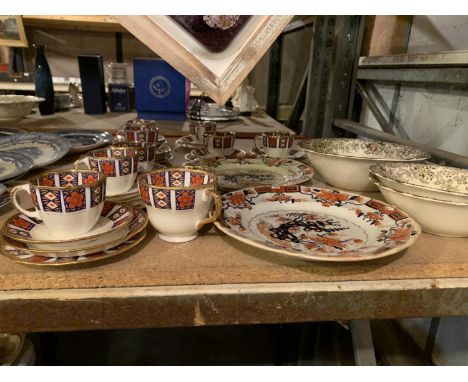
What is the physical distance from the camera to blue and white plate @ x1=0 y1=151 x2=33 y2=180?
0.84 m

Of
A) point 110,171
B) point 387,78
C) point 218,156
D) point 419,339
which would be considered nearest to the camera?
point 110,171

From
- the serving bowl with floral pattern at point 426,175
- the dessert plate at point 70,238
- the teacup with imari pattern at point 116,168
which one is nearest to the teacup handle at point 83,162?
the teacup with imari pattern at point 116,168

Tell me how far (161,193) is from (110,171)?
20 cm

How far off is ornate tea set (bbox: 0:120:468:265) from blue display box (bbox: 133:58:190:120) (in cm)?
127

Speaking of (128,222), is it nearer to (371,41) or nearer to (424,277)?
(424,277)

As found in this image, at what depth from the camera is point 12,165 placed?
35.6 inches

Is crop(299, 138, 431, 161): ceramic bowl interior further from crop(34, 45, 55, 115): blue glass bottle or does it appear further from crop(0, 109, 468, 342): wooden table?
crop(34, 45, 55, 115): blue glass bottle

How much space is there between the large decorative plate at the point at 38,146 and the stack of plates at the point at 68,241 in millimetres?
466

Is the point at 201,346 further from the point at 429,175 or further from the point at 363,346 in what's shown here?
the point at 429,175

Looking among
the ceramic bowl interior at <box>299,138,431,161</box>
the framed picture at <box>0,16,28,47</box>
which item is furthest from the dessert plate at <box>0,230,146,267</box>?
the framed picture at <box>0,16,28,47</box>

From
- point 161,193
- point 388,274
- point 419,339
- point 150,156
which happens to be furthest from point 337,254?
point 419,339

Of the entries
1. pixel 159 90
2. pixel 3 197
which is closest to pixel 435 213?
pixel 3 197

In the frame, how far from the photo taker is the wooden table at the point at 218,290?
0.54 metres
